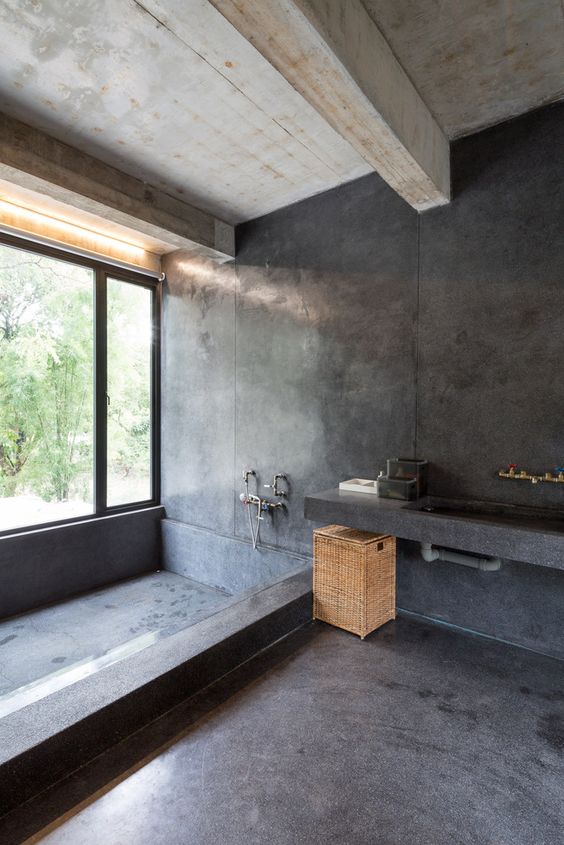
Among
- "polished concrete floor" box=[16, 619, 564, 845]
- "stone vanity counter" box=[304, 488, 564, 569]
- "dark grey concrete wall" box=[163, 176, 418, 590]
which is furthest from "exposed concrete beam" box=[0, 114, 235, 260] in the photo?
"polished concrete floor" box=[16, 619, 564, 845]

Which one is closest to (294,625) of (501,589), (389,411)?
(501,589)

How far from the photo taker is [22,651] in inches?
120

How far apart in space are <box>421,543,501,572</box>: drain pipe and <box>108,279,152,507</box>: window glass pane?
302cm

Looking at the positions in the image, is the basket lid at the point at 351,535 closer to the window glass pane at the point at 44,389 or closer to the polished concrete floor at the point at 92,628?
the polished concrete floor at the point at 92,628

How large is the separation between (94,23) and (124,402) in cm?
306

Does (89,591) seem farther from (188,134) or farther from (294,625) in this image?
(188,134)

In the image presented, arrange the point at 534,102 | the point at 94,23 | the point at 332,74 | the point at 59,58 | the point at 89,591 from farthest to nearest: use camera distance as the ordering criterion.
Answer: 1. the point at 89,591
2. the point at 534,102
3. the point at 59,58
4. the point at 94,23
5. the point at 332,74

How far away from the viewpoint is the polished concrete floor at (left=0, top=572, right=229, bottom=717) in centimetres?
280

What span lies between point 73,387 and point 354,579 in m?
3.01

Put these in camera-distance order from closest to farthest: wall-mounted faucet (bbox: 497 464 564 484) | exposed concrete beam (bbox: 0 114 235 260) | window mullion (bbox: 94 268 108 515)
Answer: wall-mounted faucet (bbox: 497 464 564 484)
exposed concrete beam (bbox: 0 114 235 260)
window mullion (bbox: 94 268 108 515)

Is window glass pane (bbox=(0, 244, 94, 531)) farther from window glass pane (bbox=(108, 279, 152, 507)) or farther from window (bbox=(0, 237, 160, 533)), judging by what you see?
window glass pane (bbox=(108, 279, 152, 507))

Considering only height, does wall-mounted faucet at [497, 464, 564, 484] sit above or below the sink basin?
above

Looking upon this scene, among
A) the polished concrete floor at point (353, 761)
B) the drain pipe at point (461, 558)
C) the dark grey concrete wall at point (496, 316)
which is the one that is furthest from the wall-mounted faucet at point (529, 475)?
the polished concrete floor at point (353, 761)

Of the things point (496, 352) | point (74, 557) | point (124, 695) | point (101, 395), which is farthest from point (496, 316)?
point (74, 557)
